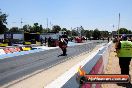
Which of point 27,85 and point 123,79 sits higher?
point 123,79

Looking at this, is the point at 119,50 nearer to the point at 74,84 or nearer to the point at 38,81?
the point at 38,81

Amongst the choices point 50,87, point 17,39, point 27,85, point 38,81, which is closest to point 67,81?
point 50,87

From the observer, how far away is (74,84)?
15.8ft

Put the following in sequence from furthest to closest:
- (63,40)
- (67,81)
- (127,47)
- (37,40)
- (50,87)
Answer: (37,40) → (63,40) → (127,47) → (67,81) → (50,87)

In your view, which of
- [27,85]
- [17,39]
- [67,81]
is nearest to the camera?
[67,81]

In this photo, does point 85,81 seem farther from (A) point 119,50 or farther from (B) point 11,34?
(B) point 11,34

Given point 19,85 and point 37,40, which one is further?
point 37,40

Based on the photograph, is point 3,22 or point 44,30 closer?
point 3,22

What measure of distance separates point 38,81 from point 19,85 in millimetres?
1393

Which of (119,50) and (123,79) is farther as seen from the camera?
(119,50)

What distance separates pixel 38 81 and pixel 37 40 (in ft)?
234

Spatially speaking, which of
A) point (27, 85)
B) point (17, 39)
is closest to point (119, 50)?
point (27, 85)

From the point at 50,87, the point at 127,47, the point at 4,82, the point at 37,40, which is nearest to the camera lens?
the point at 50,87

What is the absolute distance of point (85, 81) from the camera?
4.60m
